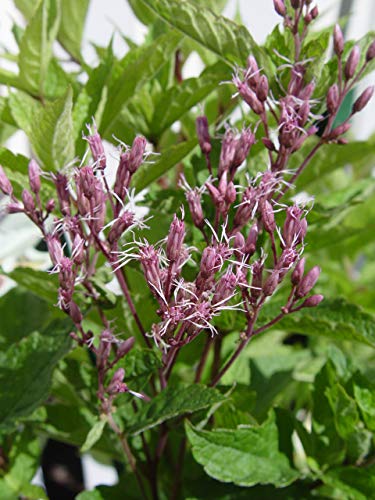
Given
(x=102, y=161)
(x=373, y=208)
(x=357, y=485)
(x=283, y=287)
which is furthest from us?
(x=373, y=208)

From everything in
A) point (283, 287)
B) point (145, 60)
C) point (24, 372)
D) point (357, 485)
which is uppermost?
point (145, 60)

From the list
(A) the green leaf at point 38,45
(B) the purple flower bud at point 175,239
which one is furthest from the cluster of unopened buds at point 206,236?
(A) the green leaf at point 38,45

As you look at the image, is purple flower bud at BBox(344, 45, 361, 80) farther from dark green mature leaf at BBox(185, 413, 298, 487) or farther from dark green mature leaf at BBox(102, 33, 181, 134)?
dark green mature leaf at BBox(185, 413, 298, 487)

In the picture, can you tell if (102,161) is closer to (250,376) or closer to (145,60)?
(145,60)

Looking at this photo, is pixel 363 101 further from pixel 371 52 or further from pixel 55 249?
pixel 55 249

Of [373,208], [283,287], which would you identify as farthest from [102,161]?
[373,208]

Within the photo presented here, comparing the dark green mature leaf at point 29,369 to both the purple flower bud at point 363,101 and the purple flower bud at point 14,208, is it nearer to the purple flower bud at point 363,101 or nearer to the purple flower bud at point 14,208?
the purple flower bud at point 14,208

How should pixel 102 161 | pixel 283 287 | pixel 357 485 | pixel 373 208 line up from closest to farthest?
pixel 102 161, pixel 357 485, pixel 283 287, pixel 373 208
